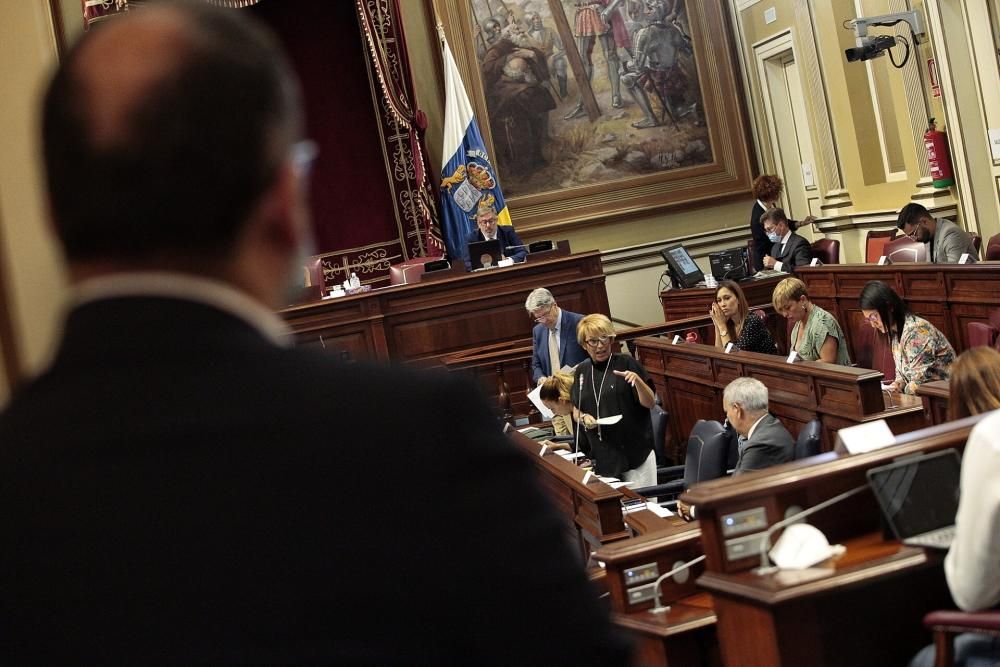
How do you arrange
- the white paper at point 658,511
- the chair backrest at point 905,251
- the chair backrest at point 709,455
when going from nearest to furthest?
the white paper at point 658,511, the chair backrest at point 709,455, the chair backrest at point 905,251

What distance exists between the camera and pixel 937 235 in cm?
821

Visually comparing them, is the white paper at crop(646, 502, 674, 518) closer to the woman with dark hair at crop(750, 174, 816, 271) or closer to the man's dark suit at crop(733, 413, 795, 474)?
the man's dark suit at crop(733, 413, 795, 474)

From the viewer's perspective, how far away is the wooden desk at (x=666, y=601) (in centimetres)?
333

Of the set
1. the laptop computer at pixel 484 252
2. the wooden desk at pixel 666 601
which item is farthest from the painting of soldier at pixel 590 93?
the wooden desk at pixel 666 601

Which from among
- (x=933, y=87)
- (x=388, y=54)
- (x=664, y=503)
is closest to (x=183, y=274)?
(x=664, y=503)

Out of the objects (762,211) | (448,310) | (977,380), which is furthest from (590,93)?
(977,380)

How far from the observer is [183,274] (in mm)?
640

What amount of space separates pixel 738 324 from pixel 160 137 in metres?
7.33

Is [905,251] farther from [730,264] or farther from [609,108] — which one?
[609,108]

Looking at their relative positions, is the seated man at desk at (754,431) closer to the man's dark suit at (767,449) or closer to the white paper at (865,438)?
the man's dark suit at (767,449)

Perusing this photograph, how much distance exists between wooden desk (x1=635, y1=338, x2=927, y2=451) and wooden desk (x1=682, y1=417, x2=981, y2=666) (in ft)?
6.31

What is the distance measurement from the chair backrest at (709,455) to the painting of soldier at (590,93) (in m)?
7.65

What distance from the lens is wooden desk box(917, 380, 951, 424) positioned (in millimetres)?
4789

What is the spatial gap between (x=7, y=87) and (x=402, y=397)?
0.62 metres
